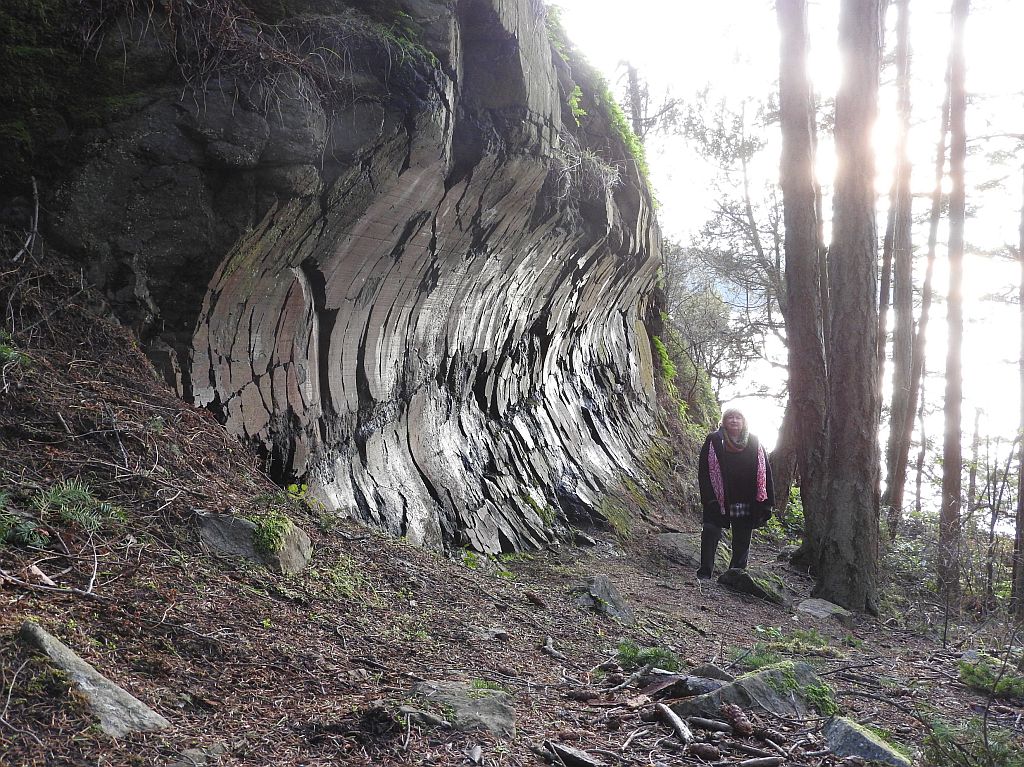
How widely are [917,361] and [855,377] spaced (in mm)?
10595

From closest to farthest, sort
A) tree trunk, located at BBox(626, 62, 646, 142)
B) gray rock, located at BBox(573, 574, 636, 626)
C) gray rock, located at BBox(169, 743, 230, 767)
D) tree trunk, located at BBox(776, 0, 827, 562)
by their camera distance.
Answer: gray rock, located at BBox(169, 743, 230, 767) → gray rock, located at BBox(573, 574, 636, 626) → tree trunk, located at BBox(776, 0, 827, 562) → tree trunk, located at BBox(626, 62, 646, 142)

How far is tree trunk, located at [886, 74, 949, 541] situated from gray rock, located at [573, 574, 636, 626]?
7528 millimetres

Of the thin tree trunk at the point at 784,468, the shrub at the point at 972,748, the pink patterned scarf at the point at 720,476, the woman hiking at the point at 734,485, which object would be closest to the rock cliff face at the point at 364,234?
the woman hiking at the point at 734,485

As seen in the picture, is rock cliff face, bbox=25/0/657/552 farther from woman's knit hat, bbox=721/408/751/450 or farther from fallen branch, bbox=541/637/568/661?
woman's knit hat, bbox=721/408/751/450

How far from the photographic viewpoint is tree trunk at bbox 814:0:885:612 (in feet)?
26.0

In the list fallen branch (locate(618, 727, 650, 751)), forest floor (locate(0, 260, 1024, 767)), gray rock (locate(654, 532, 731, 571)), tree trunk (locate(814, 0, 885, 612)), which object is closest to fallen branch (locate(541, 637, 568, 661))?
forest floor (locate(0, 260, 1024, 767))

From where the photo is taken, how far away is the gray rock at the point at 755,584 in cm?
737

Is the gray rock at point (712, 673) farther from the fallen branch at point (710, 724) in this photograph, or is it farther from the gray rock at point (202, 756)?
the gray rock at point (202, 756)

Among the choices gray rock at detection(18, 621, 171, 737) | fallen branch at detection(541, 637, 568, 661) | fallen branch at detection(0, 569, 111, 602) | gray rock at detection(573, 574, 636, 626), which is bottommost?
fallen branch at detection(541, 637, 568, 661)

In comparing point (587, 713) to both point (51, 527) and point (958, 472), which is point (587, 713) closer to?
point (51, 527)

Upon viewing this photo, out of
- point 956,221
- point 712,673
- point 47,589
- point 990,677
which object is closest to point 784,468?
A: point 956,221

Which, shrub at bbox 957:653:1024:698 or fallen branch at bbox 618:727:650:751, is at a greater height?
shrub at bbox 957:653:1024:698

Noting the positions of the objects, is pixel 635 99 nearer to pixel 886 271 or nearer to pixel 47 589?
pixel 886 271

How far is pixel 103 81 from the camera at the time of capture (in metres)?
4.75
